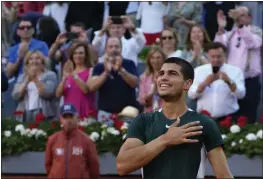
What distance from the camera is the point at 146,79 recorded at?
1129 cm

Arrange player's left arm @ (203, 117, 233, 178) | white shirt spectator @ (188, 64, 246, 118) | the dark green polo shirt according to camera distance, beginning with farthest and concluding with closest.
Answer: white shirt spectator @ (188, 64, 246, 118) < player's left arm @ (203, 117, 233, 178) < the dark green polo shirt

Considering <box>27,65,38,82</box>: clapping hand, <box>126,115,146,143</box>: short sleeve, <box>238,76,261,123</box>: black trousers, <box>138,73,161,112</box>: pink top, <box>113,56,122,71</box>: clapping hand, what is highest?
<box>126,115,146,143</box>: short sleeve

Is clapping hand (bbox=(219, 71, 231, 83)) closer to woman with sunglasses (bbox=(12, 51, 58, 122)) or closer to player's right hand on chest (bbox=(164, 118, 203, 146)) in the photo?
woman with sunglasses (bbox=(12, 51, 58, 122))

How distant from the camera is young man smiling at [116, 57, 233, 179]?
15.8 ft

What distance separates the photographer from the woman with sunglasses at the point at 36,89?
11690 mm

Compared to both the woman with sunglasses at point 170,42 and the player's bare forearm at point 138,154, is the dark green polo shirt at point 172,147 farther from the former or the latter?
the woman with sunglasses at point 170,42

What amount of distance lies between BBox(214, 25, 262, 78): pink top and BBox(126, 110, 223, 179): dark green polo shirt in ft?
22.1

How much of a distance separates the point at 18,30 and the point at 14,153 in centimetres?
249

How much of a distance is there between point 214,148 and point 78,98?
6.55m

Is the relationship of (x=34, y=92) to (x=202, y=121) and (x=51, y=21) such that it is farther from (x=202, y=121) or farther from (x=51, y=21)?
(x=202, y=121)

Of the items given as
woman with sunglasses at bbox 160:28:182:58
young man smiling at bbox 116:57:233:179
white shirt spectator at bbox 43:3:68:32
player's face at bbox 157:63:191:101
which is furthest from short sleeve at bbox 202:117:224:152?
white shirt spectator at bbox 43:3:68:32

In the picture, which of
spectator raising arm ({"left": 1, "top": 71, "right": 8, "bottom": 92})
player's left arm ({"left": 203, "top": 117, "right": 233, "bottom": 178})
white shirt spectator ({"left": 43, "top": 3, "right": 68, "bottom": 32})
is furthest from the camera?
white shirt spectator ({"left": 43, "top": 3, "right": 68, "bottom": 32})

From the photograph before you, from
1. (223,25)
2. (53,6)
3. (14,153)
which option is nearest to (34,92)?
(14,153)

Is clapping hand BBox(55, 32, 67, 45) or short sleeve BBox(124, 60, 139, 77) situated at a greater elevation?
clapping hand BBox(55, 32, 67, 45)
